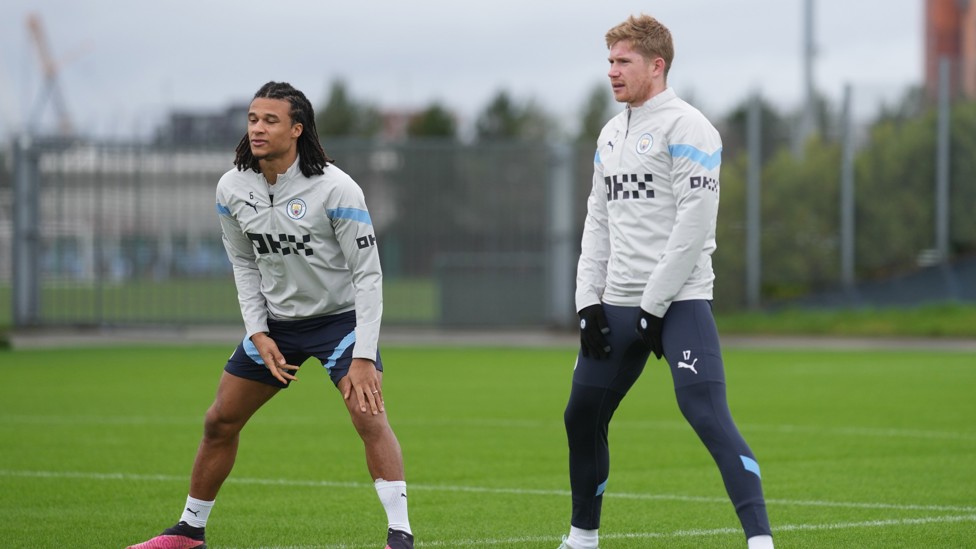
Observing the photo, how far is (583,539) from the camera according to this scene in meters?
6.55

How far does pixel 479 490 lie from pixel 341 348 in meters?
2.61

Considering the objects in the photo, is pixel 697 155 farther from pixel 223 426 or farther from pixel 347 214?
pixel 223 426

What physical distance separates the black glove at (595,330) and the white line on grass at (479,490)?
2452mm

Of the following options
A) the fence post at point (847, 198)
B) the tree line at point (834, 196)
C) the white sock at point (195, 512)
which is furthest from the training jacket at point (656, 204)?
the fence post at point (847, 198)

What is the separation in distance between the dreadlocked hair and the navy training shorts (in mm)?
729

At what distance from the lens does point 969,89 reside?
25.9 meters

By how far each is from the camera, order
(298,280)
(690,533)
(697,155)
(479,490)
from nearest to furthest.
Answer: (697,155) < (298,280) < (690,533) < (479,490)

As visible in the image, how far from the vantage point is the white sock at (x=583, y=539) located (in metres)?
6.55

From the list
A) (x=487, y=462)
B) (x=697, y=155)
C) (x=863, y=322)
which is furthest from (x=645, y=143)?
(x=863, y=322)

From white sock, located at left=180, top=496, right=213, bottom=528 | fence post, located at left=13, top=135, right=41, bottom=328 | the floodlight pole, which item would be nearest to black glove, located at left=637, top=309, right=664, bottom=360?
white sock, located at left=180, top=496, right=213, bottom=528

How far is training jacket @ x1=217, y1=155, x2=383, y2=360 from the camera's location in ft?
20.8

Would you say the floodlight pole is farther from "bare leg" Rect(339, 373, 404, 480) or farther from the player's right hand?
the player's right hand

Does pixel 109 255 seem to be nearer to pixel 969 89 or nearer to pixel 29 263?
pixel 29 263

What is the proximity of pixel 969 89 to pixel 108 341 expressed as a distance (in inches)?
643
